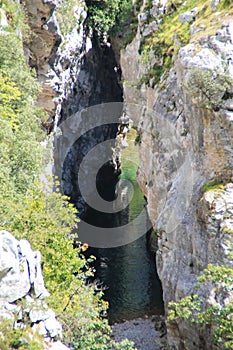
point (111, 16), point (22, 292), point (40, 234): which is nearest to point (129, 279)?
point (40, 234)

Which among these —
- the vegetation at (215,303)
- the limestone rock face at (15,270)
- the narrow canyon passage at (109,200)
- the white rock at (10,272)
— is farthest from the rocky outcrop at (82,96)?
the white rock at (10,272)

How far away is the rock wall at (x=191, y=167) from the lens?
65.1 ft

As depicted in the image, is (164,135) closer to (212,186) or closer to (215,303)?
(212,186)

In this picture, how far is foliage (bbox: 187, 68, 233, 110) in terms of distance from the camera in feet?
64.9

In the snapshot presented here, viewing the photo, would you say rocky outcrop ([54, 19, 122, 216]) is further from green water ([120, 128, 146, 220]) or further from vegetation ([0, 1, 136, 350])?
vegetation ([0, 1, 136, 350])

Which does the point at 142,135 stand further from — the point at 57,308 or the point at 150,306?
the point at 57,308

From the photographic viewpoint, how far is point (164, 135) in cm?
2612

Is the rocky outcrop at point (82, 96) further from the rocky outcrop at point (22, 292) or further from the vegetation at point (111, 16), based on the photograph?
the rocky outcrop at point (22, 292)

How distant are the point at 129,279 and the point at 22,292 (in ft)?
73.5

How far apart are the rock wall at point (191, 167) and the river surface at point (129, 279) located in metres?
7.97

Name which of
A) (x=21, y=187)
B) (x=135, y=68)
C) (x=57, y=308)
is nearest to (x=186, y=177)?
(x=21, y=187)

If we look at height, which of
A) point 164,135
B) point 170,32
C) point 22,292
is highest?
point 170,32

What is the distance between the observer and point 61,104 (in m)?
39.3

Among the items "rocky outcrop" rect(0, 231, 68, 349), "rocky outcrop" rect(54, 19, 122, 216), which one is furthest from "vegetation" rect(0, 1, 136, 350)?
"rocky outcrop" rect(54, 19, 122, 216)
